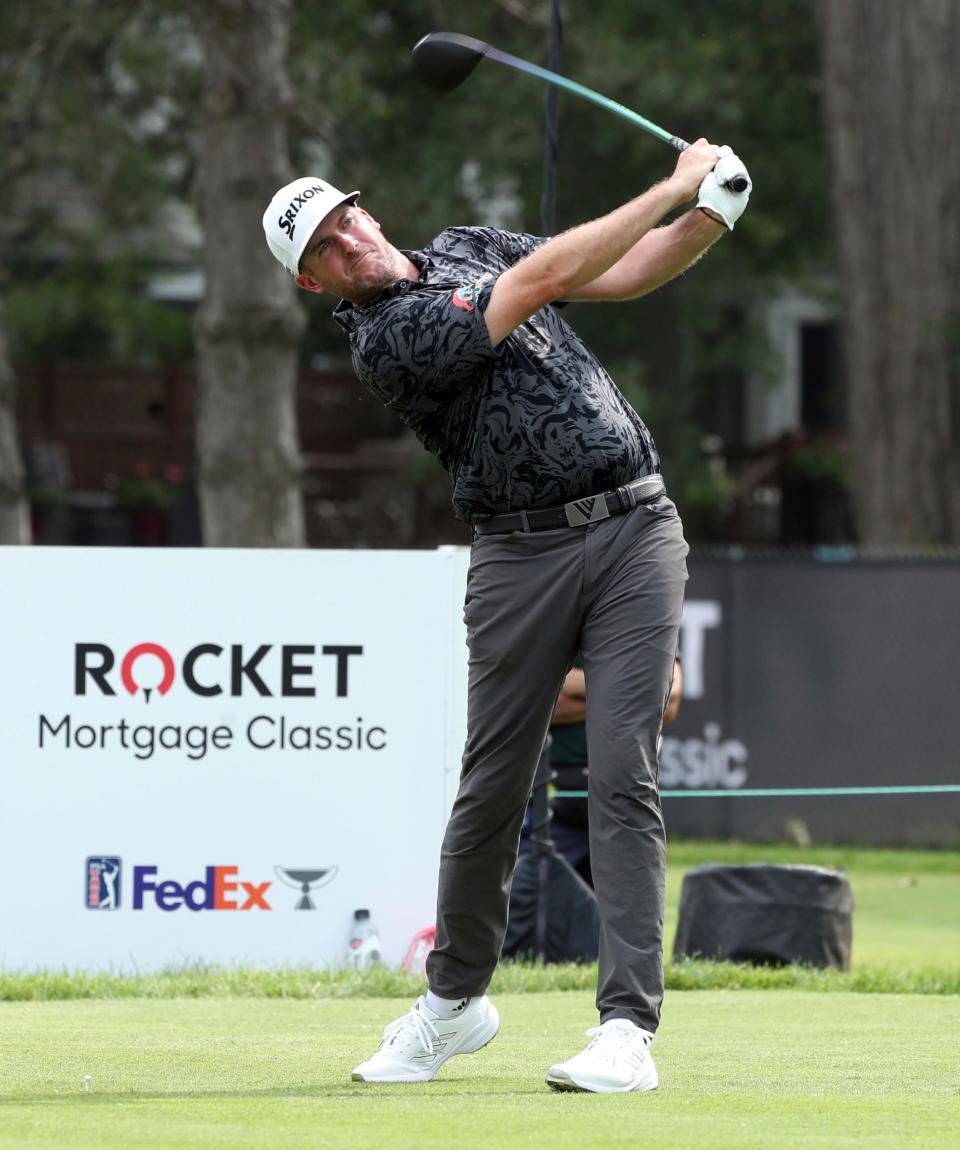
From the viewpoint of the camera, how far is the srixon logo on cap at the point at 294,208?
16.3 ft

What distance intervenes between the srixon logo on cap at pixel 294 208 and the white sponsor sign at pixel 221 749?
122 inches

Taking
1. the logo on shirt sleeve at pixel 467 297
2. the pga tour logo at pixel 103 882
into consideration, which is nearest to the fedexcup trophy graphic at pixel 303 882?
the pga tour logo at pixel 103 882

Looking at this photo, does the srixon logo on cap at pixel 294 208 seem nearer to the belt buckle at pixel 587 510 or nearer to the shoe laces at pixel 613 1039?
the belt buckle at pixel 587 510

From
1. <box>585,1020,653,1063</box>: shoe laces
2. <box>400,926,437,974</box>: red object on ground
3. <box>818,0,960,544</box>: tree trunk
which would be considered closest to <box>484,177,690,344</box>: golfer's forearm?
<box>585,1020,653,1063</box>: shoe laces

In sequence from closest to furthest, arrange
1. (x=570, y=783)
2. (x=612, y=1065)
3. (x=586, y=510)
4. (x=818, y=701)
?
(x=612, y=1065) < (x=586, y=510) < (x=570, y=783) < (x=818, y=701)

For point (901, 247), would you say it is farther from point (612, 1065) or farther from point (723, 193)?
point (612, 1065)

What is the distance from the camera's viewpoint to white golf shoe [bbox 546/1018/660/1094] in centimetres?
465

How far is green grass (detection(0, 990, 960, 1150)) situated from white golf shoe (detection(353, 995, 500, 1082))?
0.19ft

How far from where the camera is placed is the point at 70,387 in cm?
2858

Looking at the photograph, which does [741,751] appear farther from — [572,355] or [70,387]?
[70,387]

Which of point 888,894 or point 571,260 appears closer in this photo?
point 571,260

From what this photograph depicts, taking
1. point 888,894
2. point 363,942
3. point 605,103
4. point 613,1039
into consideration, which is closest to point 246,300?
point 888,894

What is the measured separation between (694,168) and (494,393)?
0.63 metres

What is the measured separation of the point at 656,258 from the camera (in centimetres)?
500
